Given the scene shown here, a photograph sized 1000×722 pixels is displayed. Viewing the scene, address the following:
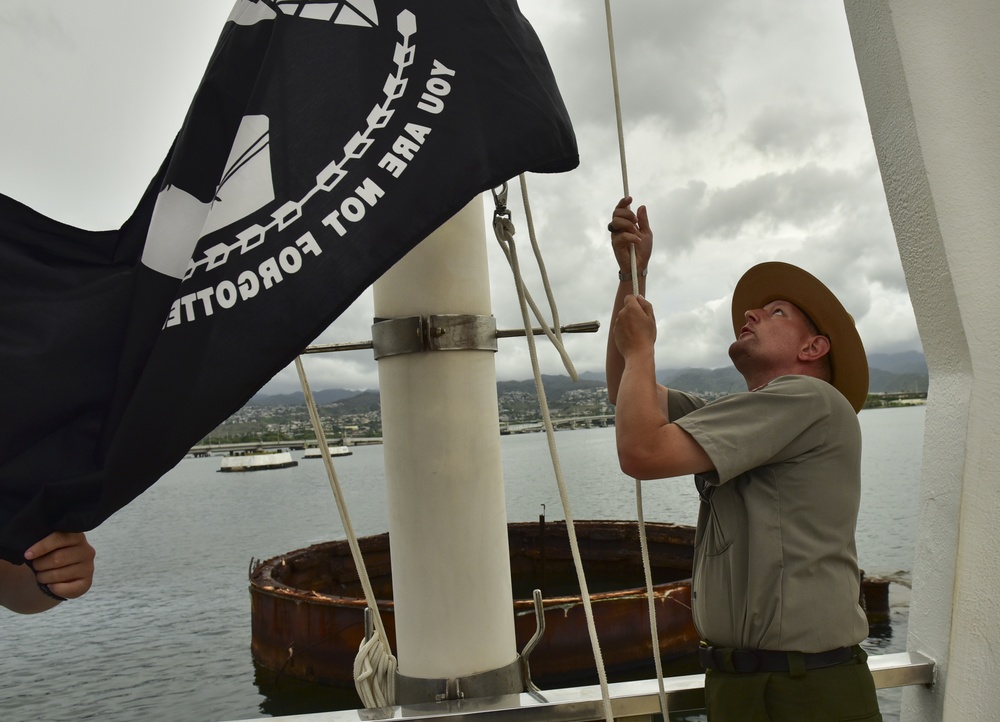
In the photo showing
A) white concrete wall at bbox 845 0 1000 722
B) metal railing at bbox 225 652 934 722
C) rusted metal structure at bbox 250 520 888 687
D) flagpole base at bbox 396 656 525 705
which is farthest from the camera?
rusted metal structure at bbox 250 520 888 687

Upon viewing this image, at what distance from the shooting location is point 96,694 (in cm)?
1914

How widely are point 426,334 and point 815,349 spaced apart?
1268 millimetres

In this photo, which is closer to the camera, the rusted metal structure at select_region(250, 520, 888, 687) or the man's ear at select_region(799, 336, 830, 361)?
the man's ear at select_region(799, 336, 830, 361)

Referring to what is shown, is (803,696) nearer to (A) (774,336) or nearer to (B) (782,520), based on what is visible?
(B) (782,520)

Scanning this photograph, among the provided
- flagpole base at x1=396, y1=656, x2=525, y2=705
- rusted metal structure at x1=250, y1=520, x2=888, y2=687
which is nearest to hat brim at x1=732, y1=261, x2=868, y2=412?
flagpole base at x1=396, y1=656, x2=525, y2=705

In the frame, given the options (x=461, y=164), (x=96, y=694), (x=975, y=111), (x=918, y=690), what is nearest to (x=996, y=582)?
(x=918, y=690)

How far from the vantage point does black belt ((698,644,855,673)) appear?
1868 millimetres

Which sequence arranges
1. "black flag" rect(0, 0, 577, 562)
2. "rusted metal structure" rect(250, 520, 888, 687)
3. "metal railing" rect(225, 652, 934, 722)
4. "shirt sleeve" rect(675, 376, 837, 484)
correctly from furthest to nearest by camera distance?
"rusted metal structure" rect(250, 520, 888, 687) → "metal railing" rect(225, 652, 934, 722) → "shirt sleeve" rect(675, 376, 837, 484) → "black flag" rect(0, 0, 577, 562)

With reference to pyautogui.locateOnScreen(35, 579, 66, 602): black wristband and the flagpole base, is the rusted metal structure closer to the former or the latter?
the flagpole base

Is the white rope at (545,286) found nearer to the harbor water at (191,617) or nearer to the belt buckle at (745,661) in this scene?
the belt buckle at (745,661)

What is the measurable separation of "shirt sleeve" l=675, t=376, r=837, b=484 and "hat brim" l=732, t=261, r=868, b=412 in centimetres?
41

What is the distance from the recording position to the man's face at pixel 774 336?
7.60ft

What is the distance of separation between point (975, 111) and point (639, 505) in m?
1.65

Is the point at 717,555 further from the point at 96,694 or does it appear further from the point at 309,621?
the point at 96,694
